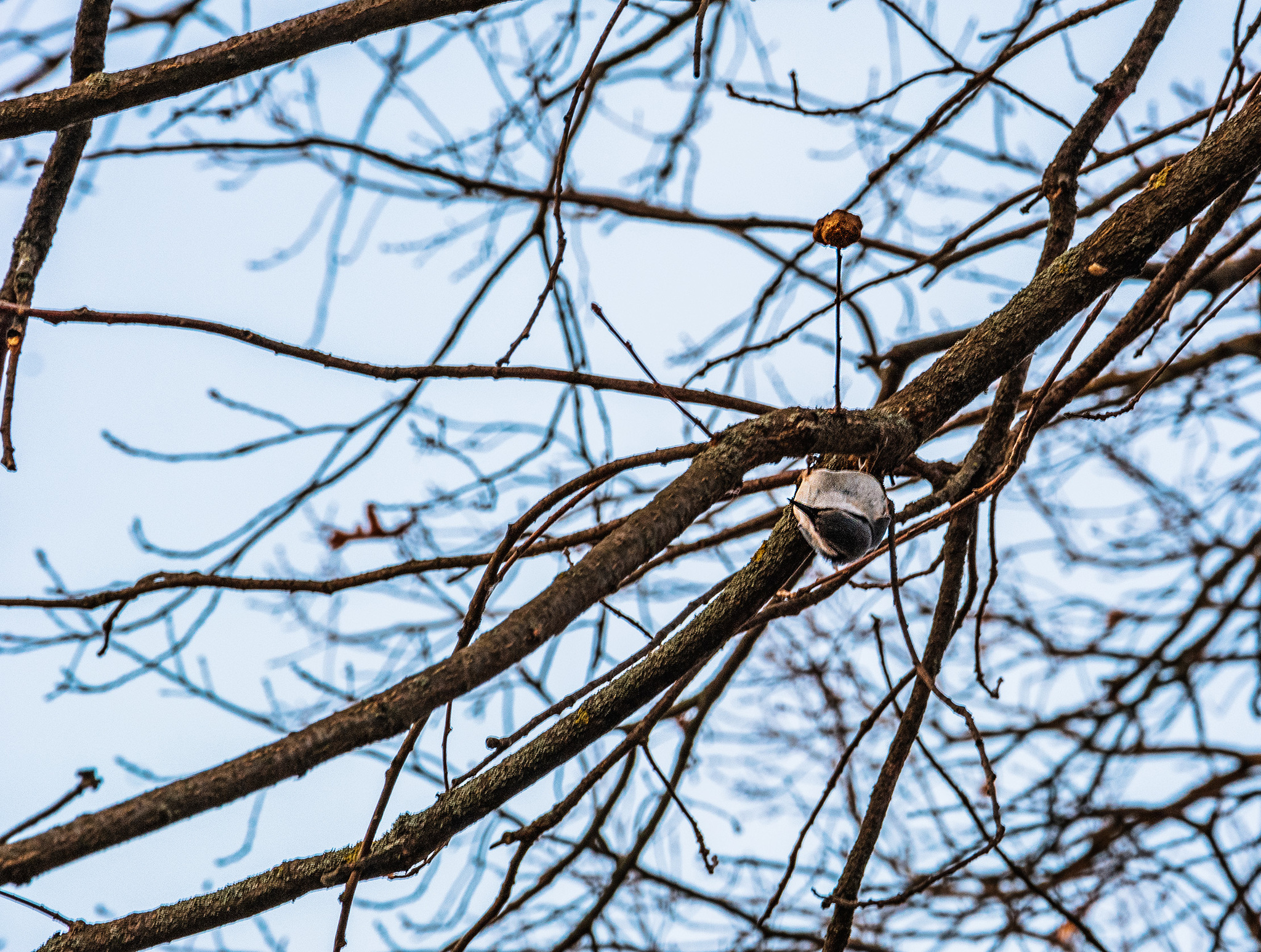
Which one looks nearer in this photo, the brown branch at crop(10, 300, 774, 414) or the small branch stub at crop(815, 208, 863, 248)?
the small branch stub at crop(815, 208, 863, 248)

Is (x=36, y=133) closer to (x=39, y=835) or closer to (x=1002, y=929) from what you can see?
(x=39, y=835)

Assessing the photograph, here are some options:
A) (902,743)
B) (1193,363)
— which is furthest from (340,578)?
(1193,363)

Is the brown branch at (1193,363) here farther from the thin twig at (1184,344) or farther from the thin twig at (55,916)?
the thin twig at (55,916)

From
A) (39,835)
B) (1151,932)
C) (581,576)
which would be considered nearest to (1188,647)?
(1151,932)

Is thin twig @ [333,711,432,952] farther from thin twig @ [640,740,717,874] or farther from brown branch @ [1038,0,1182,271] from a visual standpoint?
brown branch @ [1038,0,1182,271]

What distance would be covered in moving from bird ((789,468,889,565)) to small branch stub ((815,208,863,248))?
1.04ft

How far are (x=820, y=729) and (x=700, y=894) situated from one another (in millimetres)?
A: 1165

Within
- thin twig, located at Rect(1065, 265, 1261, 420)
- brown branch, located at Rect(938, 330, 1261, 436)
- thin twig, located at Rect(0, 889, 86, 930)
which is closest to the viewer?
thin twig, located at Rect(0, 889, 86, 930)

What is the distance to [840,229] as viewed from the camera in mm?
960

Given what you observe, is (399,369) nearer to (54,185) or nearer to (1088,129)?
(54,185)

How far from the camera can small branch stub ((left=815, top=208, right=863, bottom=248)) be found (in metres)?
0.96

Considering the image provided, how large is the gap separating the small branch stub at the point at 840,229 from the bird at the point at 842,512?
1.04 feet

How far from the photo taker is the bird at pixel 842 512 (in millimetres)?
1143

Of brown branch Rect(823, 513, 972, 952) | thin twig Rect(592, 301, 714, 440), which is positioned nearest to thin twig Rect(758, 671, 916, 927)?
brown branch Rect(823, 513, 972, 952)
